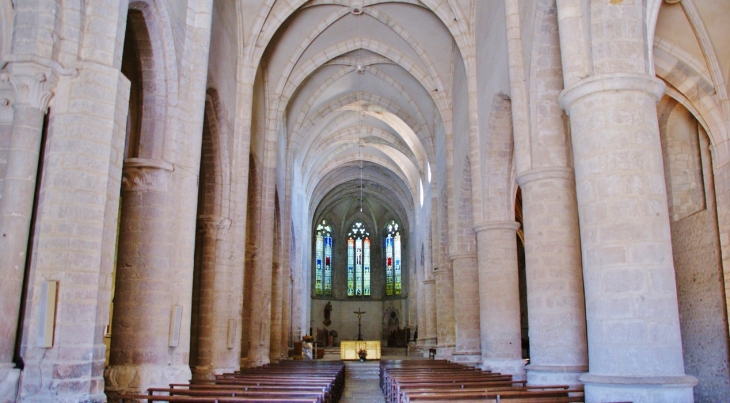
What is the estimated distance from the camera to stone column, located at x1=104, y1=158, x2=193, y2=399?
32.1 ft

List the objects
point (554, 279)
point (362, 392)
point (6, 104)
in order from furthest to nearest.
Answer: point (362, 392), point (554, 279), point (6, 104)

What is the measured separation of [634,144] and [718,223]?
5.83 m

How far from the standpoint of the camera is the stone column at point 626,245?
6867 mm

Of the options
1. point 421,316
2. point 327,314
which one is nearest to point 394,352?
point 421,316

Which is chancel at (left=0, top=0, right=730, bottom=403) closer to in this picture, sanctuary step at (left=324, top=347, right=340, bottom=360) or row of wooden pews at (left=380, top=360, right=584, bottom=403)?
row of wooden pews at (left=380, top=360, right=584, bottom=403)

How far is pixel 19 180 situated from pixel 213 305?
7.17 metres

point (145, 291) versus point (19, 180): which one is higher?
point (19, 180)

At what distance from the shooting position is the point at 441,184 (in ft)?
74.3

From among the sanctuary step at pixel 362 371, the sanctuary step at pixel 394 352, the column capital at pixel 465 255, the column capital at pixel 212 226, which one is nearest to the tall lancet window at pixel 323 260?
the sanctuary step at pixel 394 352

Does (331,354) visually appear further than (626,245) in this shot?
Yes

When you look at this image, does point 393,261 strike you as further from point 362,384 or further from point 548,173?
point 548,173

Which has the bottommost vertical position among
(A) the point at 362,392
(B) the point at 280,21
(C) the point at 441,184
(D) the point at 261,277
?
(A) the point at 362,392

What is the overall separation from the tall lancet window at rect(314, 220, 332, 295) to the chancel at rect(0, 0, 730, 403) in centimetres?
2482

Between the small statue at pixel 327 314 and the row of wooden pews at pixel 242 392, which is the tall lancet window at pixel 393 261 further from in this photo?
the row of wooden pews at pixel 242 392
